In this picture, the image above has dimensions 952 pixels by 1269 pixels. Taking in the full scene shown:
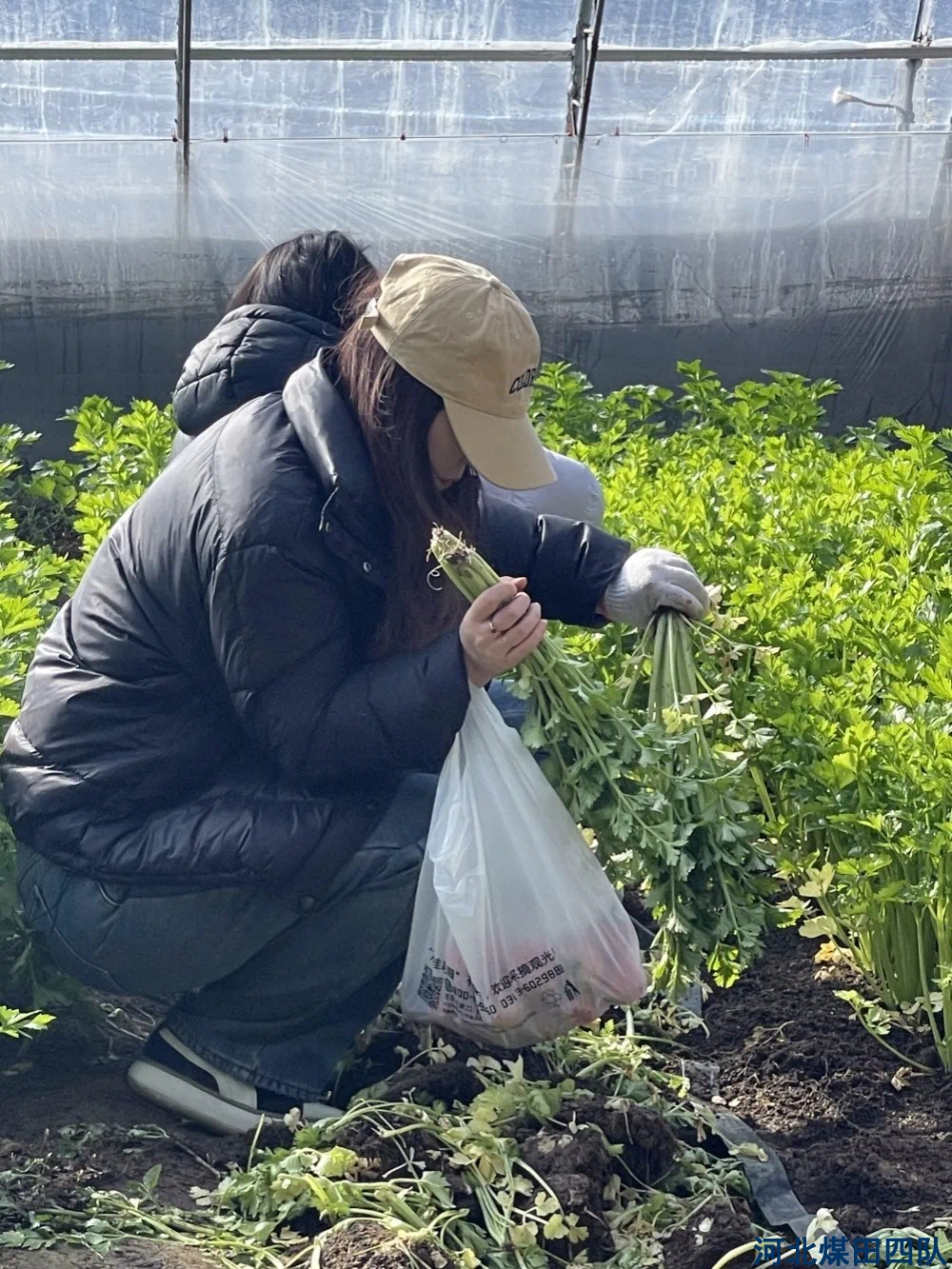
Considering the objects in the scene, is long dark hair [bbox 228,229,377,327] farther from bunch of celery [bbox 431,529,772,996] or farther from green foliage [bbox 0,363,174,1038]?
Result: bunch of celery [bbox 431,529,772,996]

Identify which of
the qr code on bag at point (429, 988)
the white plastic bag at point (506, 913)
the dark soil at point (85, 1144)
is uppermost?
the white plastic bag at point (506, 913)

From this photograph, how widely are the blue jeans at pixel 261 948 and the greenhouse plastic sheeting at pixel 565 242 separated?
4.13 m

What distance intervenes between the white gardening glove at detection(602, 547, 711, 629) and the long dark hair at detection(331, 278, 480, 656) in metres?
0.37

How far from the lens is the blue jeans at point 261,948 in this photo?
100 inches

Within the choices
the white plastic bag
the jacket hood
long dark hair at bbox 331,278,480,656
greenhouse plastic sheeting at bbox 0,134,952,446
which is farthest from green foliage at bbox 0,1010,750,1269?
greenhouse plastic sheeting at bbox 0,134,952,446

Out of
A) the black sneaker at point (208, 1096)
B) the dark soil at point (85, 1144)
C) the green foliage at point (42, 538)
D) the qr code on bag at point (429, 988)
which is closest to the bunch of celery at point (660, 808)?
the qr code on bag at point (429, 988)

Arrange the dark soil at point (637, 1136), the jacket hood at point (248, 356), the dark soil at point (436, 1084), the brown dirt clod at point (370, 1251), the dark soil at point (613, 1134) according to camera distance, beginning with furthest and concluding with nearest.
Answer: the jacket hood at point (248, 356), the dark soil at point (436, 1084), the dark soil at point (637, 1136), the dark soil at point (613, 1134), the brown dirt clod at point (370, 1251)

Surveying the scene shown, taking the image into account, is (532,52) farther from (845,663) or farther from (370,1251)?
(370,1251)

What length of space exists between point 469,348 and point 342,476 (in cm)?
25

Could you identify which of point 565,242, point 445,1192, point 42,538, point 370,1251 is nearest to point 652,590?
point 445,1192

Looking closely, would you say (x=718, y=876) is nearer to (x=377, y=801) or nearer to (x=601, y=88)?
(x=377, y=801)

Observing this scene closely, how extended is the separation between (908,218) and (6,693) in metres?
5.24

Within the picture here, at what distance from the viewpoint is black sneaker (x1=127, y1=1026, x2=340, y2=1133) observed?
259 centimetres

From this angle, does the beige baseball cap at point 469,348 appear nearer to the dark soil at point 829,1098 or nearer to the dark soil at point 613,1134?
the dark soil at point 613,1134
